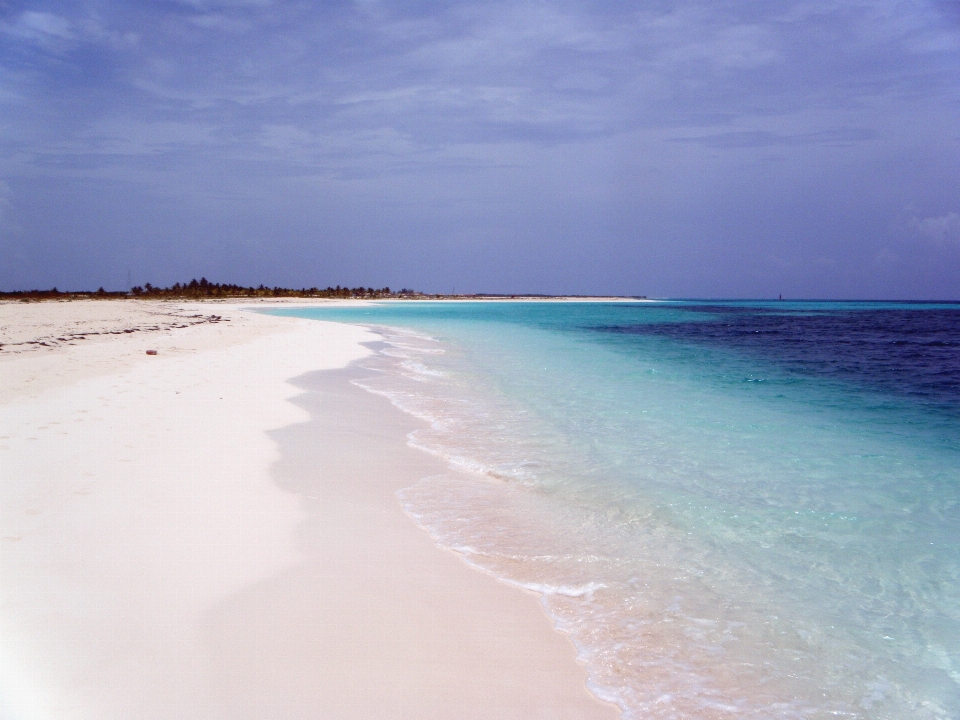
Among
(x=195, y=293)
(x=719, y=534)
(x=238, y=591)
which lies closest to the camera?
(x=238, y=591)

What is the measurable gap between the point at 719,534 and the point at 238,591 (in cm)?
326

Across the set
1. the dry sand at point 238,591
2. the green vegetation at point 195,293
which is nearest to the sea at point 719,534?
the dry sand at point 238,591

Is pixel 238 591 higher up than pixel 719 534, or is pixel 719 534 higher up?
pixel 238 591

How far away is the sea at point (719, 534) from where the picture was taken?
2695mm

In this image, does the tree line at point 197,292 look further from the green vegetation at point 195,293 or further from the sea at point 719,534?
the sea at point 719,534

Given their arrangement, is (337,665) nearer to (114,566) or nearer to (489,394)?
(114,566)

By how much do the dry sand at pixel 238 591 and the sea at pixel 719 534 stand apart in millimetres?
360

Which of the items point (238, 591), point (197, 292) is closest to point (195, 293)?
point (197, 292)

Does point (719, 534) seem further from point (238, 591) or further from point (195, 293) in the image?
point (195, 293)

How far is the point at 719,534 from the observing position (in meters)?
4.34

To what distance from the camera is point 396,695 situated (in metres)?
2.34

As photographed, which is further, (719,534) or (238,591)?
(719,534)

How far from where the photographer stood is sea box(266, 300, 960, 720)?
2.70m

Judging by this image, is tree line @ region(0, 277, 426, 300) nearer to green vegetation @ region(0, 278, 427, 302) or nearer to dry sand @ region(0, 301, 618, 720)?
green vegetation @ region(0, 278, 427, 302)
